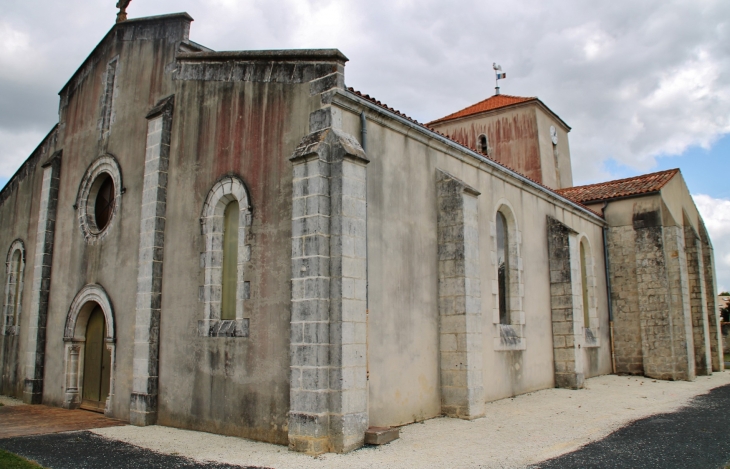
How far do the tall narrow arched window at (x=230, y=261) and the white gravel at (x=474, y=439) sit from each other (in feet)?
6.29

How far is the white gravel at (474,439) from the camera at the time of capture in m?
6.53

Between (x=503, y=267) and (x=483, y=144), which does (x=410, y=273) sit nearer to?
(x=503, y=267)

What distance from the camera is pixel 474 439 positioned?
25.3 ft

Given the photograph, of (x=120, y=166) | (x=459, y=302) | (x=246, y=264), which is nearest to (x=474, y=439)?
(x=459, y=302)

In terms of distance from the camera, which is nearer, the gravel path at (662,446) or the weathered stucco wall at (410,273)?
the gravel path at (662,446)

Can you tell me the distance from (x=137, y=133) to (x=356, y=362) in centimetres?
674

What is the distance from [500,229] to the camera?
13031 mm

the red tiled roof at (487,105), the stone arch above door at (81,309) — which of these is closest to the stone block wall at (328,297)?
the stone arch above door at (81,309)

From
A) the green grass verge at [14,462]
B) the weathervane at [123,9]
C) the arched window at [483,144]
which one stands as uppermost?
the arched window at [483,144]

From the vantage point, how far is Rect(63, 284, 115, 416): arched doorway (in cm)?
1091

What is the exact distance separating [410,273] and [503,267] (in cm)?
443

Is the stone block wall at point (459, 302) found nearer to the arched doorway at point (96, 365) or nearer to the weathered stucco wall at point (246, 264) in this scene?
the weathered stucco wall at point (246, 264)

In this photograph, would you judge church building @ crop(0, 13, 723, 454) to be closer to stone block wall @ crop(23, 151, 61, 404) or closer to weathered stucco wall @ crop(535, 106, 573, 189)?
stone block wall @ crop(23, 151, 61, 404)

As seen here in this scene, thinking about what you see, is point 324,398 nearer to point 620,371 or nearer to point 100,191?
point 100,191
